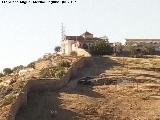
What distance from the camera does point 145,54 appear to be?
3078 inches

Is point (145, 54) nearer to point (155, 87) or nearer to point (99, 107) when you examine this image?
point (155, 87)

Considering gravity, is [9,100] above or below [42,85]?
above

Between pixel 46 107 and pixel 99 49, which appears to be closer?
pixel 46 107

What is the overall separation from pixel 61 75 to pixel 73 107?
941 centimetres

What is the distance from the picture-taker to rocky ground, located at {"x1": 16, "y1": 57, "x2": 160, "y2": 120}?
3544 centimetres

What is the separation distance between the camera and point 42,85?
135 feet

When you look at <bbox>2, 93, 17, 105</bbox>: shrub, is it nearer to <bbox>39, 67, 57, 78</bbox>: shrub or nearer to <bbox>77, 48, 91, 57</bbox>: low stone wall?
<bbox>39, 67, 57, 78</bbox>: shrub

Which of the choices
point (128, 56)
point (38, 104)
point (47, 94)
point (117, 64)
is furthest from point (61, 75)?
point (128, 56)

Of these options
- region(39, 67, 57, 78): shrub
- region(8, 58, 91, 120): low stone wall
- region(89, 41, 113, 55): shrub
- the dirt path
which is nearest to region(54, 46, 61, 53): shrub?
region(89, 41, 113, 55): shrub

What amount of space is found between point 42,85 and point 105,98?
5.62 m

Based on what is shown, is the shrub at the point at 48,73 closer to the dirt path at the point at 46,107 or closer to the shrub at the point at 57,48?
the dirt path at the point at 46,107

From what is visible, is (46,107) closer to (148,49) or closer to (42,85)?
(42,85)

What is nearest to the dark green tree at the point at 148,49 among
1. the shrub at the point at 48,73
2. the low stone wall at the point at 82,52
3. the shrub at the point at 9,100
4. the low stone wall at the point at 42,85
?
the low stone wall at the point at 82,52

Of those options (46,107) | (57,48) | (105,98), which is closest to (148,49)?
(57,48)
